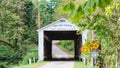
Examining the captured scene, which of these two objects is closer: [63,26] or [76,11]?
[76,11]

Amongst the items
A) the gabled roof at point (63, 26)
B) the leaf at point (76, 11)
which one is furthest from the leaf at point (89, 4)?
the gabled roof at point (63, 26)

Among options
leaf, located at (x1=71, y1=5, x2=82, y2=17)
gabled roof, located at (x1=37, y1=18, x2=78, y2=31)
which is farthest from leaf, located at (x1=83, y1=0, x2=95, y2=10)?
gabled roof, located at (x1=37, y1=18, x2=78, y2=31)

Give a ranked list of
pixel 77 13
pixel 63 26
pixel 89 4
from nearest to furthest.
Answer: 1. pixel 89 4
2. pixel 77 13
3. pixel 63 26

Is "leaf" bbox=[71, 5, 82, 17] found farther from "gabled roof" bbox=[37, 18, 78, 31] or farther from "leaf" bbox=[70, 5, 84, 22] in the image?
"gabled roof" bbox=[37, 18, 78, 31]

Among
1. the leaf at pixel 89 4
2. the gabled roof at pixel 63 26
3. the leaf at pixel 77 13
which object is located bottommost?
the gabled roof at pixel 63 26

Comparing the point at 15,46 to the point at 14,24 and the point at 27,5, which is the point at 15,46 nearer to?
the point at 14,24

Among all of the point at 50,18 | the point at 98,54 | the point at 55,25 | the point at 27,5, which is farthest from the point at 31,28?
the point at 98,54

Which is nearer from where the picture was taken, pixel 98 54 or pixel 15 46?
pixel 98 54

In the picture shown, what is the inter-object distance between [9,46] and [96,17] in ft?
99.9

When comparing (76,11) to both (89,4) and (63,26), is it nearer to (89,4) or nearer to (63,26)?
(89,4)

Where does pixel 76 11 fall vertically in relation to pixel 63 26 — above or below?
above

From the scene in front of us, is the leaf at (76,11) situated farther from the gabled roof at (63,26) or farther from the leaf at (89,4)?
the gabled roof at (63,26)

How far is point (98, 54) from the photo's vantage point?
17.7m

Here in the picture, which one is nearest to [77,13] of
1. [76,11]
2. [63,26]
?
[76,11]
